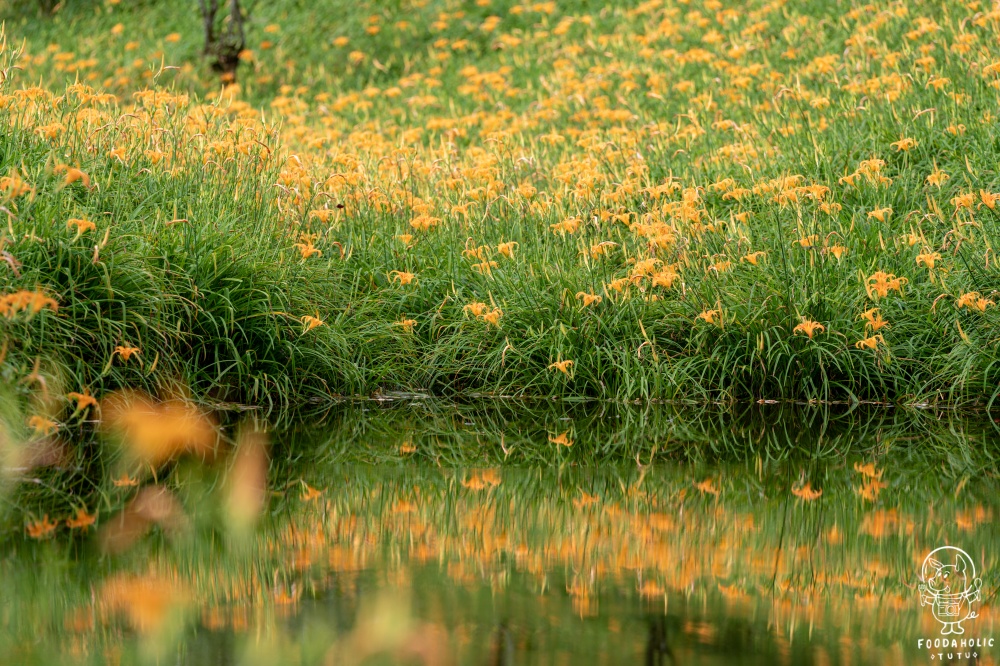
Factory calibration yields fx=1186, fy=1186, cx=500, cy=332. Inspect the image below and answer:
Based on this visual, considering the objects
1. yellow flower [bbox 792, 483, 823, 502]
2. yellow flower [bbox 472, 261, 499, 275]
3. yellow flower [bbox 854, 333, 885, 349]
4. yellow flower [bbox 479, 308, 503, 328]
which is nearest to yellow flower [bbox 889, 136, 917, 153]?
yellow flower [bbox 854, 333, 885, 349]

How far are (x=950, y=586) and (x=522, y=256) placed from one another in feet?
13.3

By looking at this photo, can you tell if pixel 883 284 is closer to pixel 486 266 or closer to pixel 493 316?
pixel 493 316

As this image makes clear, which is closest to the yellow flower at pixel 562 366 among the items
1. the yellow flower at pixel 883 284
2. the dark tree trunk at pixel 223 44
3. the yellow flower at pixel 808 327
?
the yellow flower at pixel 808 327

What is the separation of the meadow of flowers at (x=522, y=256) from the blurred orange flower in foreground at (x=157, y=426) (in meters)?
0.11

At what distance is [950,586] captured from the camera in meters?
3.42

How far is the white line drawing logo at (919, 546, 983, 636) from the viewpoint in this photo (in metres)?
3.19

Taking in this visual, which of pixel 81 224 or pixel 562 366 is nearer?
pixel 81 224

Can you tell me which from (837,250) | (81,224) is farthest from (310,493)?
(837,250)

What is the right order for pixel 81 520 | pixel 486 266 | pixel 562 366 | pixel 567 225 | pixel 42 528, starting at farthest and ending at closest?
1. pixel 567 225
2. pixel 486 266
3. pixel 562 366
4. pixel 81 520
5. pixel 42 528

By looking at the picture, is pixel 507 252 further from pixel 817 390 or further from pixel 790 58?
pixel 790 58

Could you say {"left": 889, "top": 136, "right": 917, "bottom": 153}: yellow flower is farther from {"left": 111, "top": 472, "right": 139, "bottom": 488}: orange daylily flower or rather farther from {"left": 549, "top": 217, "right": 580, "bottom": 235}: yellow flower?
{"left": 111, "top": 472, "right": 139, "bottom": 488}: orange daylily flower

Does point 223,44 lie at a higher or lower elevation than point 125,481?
higher

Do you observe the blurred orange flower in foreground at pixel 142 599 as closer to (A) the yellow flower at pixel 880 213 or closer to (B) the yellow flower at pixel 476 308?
(B) the yellow flower at pixel 476 308

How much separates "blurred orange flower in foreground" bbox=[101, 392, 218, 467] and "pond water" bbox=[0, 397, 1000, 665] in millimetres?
270
